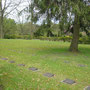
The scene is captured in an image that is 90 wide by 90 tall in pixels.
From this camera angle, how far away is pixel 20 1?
76.1 feet

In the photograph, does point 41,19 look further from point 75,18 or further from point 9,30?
point 9,30

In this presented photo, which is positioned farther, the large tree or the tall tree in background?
the tall tree in background

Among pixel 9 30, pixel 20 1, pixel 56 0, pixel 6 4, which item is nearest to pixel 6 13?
pixel 6 4

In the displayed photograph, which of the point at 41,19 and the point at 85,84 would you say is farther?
the point at 41,19

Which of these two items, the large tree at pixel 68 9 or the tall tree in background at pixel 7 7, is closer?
the large tree at pixel 68 9

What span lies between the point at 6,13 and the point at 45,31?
20.0 metres

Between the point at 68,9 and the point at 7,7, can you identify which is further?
the point at 7,7

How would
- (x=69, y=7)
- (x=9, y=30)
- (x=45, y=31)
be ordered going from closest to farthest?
(x=69, y=7)
(x=45, y=31)
(x=9, y=30)

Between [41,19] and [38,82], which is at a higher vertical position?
[41,19]

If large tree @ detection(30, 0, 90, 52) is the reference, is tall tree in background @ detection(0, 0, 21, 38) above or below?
above

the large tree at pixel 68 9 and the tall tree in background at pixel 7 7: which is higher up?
the tall tree in background at pixel 7 7

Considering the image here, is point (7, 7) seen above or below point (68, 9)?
above

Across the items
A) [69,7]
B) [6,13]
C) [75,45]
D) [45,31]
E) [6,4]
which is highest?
[6,4]

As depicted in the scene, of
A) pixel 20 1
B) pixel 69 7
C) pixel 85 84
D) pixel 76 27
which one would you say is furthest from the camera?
pixel 20 1
